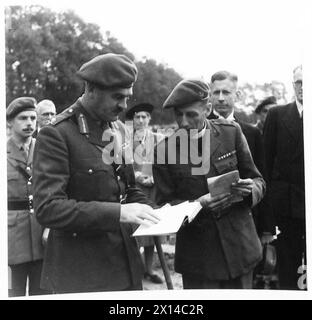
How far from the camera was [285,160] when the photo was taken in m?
2.51

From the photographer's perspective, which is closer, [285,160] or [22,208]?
[285,160]

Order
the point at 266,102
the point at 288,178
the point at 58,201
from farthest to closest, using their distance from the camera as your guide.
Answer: the point at 266,102 < the point at 288,178 < the point at 58,201

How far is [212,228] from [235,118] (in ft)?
2.56

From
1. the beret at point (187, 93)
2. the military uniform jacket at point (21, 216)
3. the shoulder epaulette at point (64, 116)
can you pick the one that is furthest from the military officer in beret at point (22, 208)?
the beret at point (187, 93)

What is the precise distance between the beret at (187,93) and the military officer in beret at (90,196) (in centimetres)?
32

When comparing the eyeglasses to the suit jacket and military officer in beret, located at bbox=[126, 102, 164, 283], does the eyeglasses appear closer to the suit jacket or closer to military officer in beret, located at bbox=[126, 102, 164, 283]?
the suit jacket

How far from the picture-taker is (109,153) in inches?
76.4

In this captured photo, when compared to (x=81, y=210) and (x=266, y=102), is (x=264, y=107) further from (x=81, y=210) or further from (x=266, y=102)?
(x=81, y=210)

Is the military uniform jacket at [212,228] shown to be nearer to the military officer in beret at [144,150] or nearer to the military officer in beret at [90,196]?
the military officer in beret at [90,196]

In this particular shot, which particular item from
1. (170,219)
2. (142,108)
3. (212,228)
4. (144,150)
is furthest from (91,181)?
(144,150)

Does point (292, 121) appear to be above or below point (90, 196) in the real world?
above

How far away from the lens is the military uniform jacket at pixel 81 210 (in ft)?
5.77
